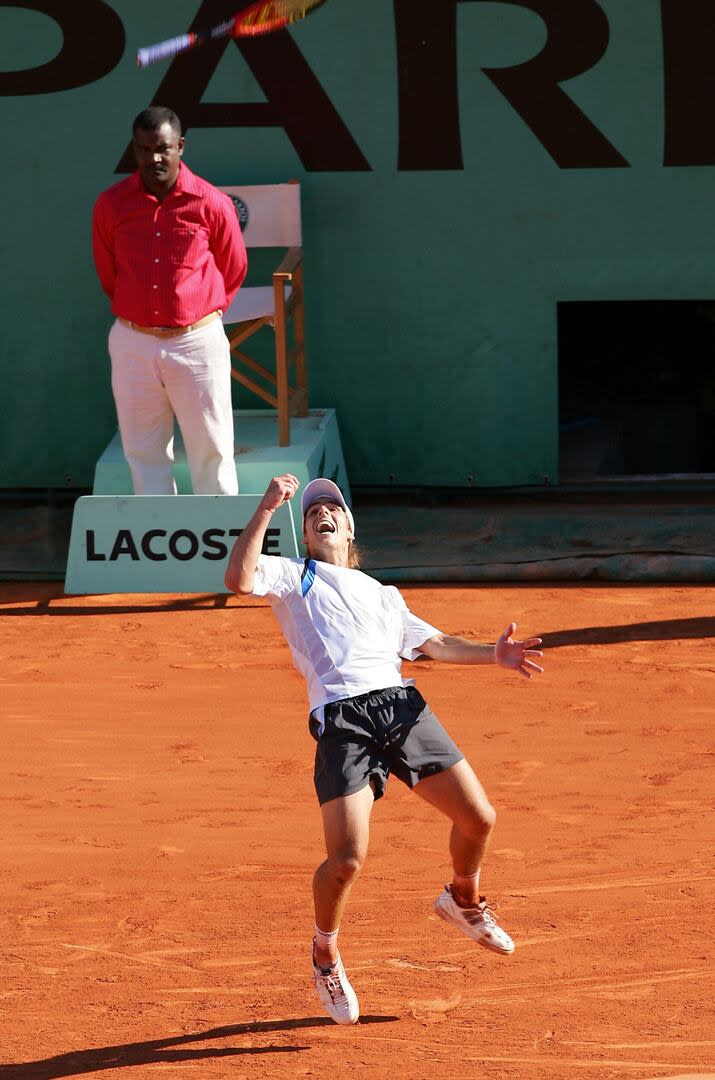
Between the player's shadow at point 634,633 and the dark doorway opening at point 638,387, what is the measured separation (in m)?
3.66

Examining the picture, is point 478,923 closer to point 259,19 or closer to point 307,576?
point 307,576

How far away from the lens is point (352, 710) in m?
4.71

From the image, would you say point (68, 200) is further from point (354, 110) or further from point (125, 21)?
point (354, 110)

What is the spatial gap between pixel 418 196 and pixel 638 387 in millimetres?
3945

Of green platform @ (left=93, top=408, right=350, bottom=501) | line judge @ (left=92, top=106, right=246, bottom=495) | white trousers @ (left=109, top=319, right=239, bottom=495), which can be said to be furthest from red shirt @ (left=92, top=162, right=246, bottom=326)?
green platform @ (left=93, top=408, right=350, bottom=501)

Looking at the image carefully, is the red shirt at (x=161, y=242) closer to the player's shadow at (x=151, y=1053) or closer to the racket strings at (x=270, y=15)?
the racket strings at (x=270, y=15)

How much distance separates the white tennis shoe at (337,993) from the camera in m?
4.67

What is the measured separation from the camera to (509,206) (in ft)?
35.2

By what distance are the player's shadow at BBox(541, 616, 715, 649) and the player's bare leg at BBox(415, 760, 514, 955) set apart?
337cm

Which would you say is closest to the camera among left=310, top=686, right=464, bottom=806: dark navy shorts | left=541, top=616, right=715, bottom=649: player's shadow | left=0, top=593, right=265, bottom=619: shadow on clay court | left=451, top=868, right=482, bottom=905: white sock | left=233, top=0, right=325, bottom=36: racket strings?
left=310, top=686, right=464, bottom=806: dark navy shorts

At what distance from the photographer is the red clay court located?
4.68 meters

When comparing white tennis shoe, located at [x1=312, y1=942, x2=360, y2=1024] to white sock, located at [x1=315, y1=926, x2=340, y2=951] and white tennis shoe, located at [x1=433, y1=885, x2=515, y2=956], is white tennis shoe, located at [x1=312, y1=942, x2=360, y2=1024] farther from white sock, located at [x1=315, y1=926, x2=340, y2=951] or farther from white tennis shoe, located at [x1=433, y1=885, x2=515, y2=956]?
white tennis shoe, located at [x1=433, y1=885, x2=515, y2=956]

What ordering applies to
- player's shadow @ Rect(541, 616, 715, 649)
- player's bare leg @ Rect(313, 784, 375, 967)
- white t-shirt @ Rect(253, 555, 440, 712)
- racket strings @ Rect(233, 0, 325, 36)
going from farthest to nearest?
racket strings @ Rect(233, 0, 325, 36) < player's shadow @ Rect(541, 616, 715, 649) < white t-shirt @ Rect(253, 555, 440, 712) < player's bare leg @ Rect(313, 784, 375, 967)

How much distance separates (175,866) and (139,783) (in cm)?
82
